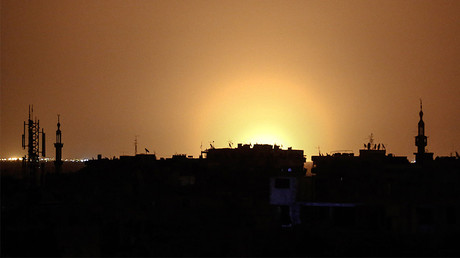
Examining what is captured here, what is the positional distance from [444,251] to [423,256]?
5.00 ft

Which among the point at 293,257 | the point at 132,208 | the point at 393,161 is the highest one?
the point at 393,161

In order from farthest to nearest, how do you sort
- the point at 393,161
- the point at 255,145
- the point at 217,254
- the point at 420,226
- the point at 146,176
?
the point at 255,145 → the point at 393,161 → the point at 146,176 → the point at 420,226 → the point at 217,254

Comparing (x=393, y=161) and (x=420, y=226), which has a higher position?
(x=393, y=161)

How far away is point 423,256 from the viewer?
3897 centimetres

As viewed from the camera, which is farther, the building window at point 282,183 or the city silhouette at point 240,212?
the building window at point 282,183

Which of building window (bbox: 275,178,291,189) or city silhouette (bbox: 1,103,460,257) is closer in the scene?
city silhouette (bbox: 1,103,460,257)

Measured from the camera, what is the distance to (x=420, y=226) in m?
41.4

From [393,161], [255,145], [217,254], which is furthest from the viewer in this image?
[255,145]

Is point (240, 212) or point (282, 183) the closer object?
point (240, 212)

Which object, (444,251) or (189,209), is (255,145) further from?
(444,251)

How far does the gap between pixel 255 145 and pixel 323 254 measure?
86.2 ft

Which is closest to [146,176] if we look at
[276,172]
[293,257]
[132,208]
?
[132,208]

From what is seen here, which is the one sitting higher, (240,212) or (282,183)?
(282,183)

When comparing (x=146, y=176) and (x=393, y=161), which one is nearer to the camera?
(x=146, y=176)
